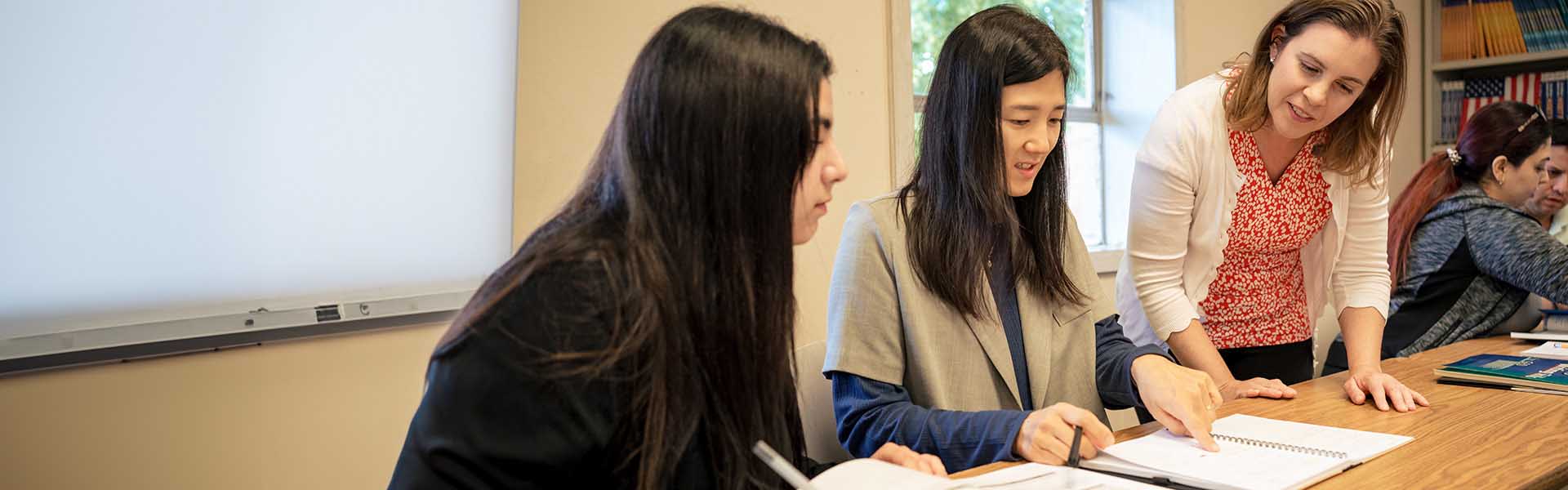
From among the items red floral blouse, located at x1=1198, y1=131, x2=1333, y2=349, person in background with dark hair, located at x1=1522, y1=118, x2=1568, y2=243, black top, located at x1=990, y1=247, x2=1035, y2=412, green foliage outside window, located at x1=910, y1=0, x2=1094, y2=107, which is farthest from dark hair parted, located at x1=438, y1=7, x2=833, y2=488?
person in background with dark hair, located at x1=1522, y1=118, x2=1568, y2=243

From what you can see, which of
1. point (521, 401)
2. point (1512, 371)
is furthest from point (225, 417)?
point (1512, 371)

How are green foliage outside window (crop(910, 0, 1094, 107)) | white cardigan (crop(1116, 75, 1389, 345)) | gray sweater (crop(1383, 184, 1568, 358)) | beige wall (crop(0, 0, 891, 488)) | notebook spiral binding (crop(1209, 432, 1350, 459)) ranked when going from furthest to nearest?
green foliage outside window (crop(910, 0, 1094, 107))
gray sweater (crop(1383, 184, 1568, 358))
white cardigan (crop(1116, 75, 1389, 345))
beige wall (crop(0, 0, 891, 488))
notebook spiral binding (crop(1209, 432, 1350, 459))

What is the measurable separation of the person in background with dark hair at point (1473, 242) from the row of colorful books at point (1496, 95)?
6.01 ft

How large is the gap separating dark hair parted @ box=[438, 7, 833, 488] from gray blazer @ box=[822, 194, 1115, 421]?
489 millimetres

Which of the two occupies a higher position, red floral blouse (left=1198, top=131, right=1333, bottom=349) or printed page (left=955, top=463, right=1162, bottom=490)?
red floral blouse (left=1198, top=131, right=1333, bottom=349)

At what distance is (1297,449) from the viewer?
127 cm

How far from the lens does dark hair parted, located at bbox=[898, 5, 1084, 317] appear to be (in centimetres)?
145

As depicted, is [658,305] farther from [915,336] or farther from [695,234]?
[915,336]

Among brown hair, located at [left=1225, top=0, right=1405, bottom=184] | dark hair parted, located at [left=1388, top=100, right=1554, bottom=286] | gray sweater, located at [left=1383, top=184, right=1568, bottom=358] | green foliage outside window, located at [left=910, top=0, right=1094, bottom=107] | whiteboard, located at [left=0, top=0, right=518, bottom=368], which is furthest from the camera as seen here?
green foliage outside window, located at [left=910, top=0, right=1094, bottom=107]

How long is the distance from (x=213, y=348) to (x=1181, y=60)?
9.98 ft

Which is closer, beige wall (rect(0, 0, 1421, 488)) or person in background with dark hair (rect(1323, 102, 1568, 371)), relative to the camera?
beige wall (rect(0, 0, 1421, 488))

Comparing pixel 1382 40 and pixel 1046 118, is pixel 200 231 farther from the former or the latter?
pixel 1382 40

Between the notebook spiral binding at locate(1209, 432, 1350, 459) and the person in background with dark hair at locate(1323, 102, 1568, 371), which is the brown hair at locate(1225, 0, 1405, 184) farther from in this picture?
the person in background with dark hair at locate(1323, 102, 1568, 371)

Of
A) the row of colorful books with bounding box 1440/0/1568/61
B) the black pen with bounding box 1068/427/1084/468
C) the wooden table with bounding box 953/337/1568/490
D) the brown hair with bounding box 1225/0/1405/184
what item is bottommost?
the wooden table with bounding box 953/337/1568/490
